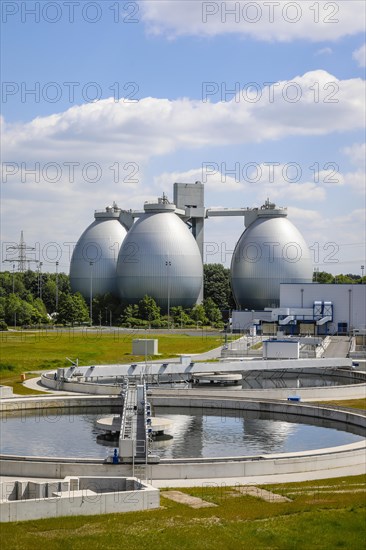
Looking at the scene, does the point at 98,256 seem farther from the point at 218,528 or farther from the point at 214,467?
the point at 218,528

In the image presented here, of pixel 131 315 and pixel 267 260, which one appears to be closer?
pixel 131 315

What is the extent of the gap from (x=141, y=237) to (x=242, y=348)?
43.8 meters

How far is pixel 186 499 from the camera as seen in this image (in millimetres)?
24328

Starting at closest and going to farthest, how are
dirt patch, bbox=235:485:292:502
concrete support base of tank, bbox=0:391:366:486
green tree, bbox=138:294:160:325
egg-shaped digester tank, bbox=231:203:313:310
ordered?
dirt patch, bbox=235:485:292:502, concrete support base of tank, bbox=0:391:366:486, green tree, bbox=138:294:160:325, egg-shaped digester tank, bbox=231:203:313:310

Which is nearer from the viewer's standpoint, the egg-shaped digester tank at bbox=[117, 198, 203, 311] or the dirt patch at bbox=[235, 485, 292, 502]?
the dirt patch at bbox=[235, 485, 292, 502]

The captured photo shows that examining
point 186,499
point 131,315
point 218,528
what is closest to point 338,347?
point 131,315

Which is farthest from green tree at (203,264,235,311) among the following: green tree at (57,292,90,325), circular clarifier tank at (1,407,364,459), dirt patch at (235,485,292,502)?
dirt patch at (235,485,292,502)

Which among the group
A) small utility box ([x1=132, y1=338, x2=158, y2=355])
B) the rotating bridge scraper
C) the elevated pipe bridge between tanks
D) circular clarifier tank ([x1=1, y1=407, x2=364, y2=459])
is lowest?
circular clarifier tank ([x1=1, y1=407, x2=364, y2=459])

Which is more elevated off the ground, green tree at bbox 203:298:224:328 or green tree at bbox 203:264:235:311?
green tree at bbox 203:264:235:311

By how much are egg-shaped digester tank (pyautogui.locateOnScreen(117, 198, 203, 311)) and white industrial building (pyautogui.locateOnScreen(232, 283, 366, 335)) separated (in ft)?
63.1

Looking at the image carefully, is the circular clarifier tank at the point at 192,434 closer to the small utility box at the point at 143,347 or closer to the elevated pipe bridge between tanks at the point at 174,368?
the elevated pipe bridge between tanks at the point at 174,368

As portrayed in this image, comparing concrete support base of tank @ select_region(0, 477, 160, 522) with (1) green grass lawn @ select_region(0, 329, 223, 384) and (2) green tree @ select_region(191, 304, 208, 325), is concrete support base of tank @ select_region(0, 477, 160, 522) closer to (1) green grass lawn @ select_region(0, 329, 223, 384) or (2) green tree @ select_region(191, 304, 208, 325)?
(1) green grass lawn @ select_region(0, 329, 223, 384)

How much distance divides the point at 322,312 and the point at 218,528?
7469 cm

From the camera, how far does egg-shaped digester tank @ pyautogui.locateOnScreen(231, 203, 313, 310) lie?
366 feet
